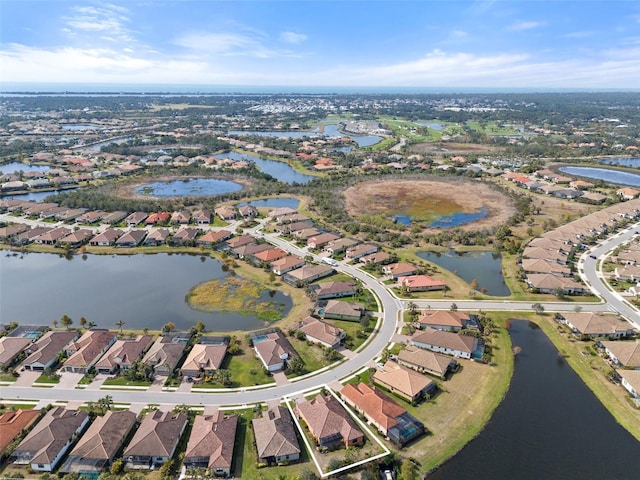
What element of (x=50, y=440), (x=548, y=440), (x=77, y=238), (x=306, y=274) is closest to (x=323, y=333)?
(x=306, y=274)

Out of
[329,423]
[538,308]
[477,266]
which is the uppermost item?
[329,423]

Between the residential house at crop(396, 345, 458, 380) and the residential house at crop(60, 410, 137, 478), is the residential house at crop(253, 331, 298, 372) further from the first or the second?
the residential house at crop(60, 410, 137, 478)

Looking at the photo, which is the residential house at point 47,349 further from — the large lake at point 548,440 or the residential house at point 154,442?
the large lake at point 548,440

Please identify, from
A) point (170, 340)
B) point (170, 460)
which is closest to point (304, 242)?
point (170, 340)

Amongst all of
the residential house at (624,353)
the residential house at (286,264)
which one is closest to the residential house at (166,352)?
the residential house at (286,264)

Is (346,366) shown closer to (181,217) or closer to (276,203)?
(181,217)

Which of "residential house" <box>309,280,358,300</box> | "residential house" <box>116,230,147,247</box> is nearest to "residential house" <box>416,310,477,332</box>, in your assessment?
"residential house" <box>309,280,358,300</box>
